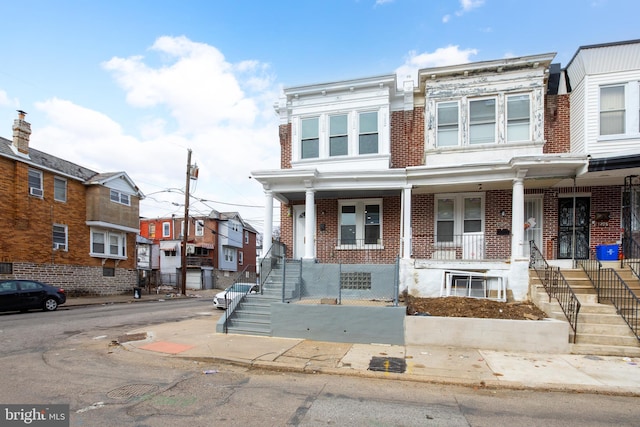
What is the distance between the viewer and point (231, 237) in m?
44.0

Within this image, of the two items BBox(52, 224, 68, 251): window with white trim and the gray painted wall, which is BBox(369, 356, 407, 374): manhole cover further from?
BBox(52, 224, 68, 251): window with white trim

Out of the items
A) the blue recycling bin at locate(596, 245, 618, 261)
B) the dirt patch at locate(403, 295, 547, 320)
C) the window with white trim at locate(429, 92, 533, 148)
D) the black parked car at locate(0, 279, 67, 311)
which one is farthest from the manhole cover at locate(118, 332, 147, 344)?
the blue recycling bin at locate(596, 245, 618, 261)

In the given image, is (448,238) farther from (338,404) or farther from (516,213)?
(338,404)

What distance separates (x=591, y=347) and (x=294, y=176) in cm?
889

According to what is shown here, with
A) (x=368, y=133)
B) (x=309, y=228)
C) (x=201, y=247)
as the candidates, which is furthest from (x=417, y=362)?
(x=201, y=247)

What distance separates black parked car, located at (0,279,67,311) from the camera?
46.8 ft

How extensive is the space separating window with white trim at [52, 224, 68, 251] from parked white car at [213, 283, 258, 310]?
11.1 meters

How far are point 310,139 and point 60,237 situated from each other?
17.3 metres

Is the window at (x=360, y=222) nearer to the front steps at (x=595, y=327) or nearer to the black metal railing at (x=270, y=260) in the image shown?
the black metal railing at (x=270, y=260)

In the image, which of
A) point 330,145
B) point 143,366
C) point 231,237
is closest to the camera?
point 143,366

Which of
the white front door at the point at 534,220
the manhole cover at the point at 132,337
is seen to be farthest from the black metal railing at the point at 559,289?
the manhole cover at the point at 132,337

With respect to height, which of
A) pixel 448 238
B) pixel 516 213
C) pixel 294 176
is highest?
pixel 294 176

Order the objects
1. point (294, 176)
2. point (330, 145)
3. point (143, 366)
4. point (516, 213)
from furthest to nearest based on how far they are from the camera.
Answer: point (330, 145) < point (294, 176) < point (516, 213) < point (143, 366)

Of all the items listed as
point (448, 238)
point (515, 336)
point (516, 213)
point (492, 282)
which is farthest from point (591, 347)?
point (448, 238)
